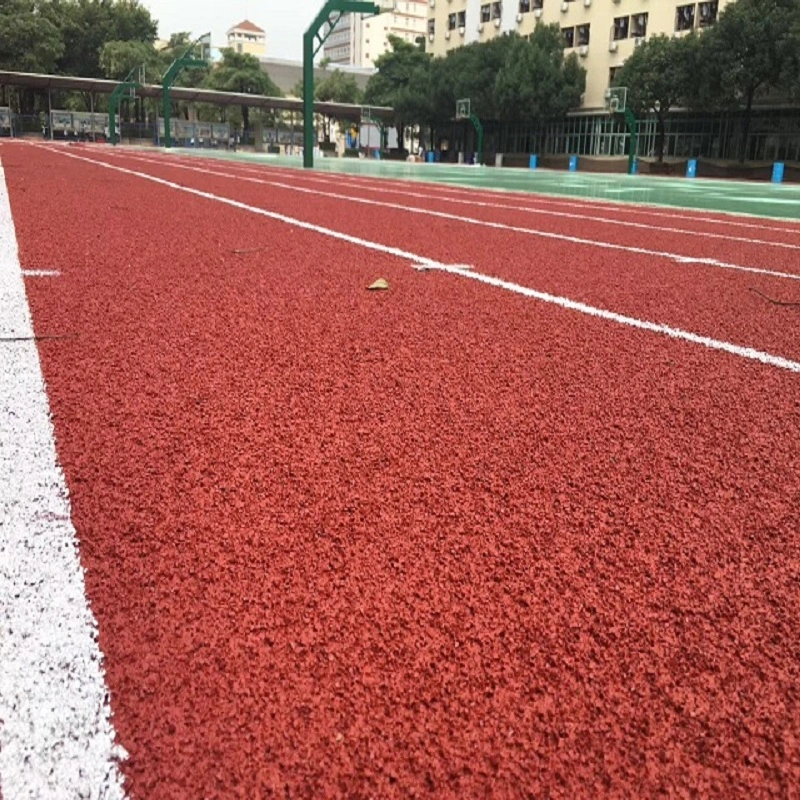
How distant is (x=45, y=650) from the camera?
1354 millimetres

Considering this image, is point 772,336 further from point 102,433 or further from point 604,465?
point 102,433

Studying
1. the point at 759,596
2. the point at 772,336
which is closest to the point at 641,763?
the point at 759,596

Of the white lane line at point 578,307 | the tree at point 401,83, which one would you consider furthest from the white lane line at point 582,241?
the tree at point 401,83

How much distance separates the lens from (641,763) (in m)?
1.17

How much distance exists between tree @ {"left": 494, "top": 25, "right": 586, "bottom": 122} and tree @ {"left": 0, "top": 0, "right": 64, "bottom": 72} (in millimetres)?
37724

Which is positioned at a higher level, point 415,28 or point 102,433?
point 415,28

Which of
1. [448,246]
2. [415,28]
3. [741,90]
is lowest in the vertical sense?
[448,246]

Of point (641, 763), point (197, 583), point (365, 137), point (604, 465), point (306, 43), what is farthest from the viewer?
point (365, 137)

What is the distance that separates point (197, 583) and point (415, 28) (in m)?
176

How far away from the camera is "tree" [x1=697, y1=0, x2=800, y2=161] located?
35.7 meters

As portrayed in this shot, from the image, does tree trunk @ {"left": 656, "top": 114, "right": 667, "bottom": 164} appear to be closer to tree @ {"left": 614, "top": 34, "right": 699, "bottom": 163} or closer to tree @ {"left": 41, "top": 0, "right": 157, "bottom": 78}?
tree @ {"left": 614, "top": 34, "right": 699, "bottom": 163}

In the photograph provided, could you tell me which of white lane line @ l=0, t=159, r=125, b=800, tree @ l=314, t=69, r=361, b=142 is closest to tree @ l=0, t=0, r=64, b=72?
tree @ l=314, t=69, r=361, b=142

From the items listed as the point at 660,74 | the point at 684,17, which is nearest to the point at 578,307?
the point at 660,74

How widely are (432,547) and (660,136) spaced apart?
4771 cm
